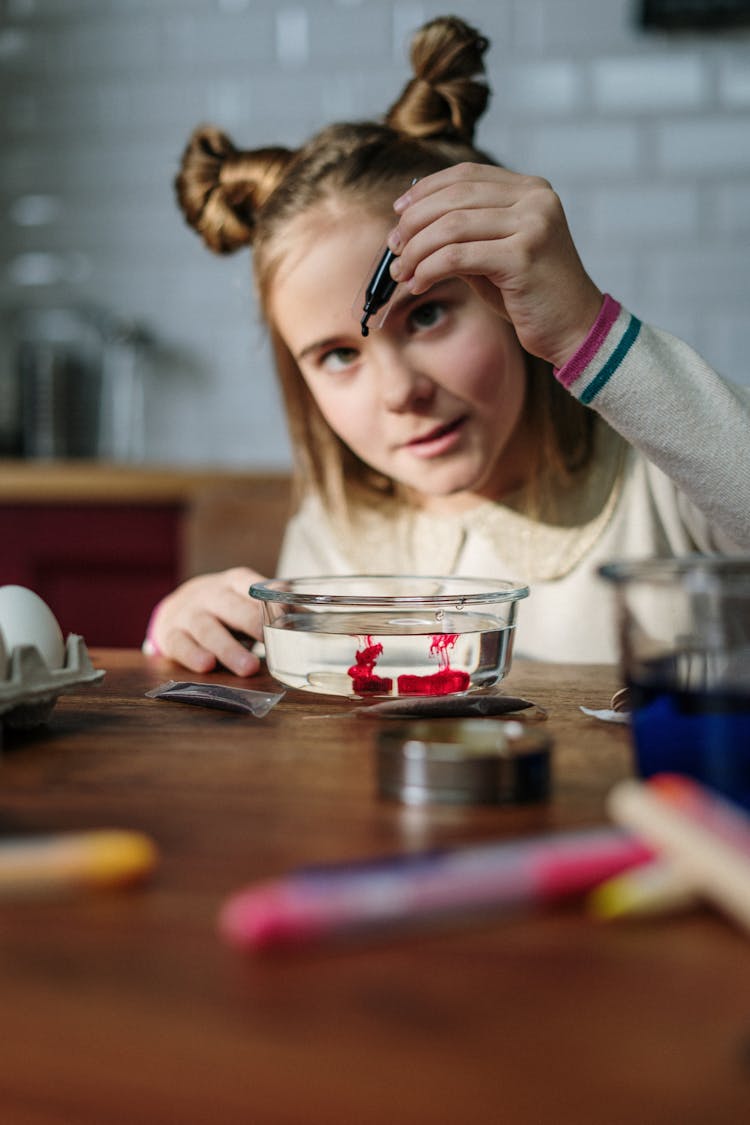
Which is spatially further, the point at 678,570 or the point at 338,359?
the point at 338,359

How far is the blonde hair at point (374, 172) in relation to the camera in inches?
53.7

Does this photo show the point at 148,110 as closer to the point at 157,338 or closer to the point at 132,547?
the point at 157,338

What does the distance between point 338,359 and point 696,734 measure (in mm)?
958

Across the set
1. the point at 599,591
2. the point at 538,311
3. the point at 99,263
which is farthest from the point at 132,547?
the point at 538,311

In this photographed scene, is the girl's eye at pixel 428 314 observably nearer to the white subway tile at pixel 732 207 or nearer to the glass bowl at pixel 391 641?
the glass bowl at pixel 391 641

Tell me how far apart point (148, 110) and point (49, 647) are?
95.6 inches

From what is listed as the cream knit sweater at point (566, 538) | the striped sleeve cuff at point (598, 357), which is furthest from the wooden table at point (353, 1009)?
the cream knit sweater at point (566, 538)

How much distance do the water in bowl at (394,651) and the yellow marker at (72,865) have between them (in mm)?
357

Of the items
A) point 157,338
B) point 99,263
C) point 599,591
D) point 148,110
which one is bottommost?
point 599,591

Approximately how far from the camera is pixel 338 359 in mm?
1340

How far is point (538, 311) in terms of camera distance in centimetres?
97

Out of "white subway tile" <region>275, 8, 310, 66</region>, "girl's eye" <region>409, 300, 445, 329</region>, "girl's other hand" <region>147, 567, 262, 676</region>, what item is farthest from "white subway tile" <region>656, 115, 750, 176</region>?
"girl's other hand" <region>147, 567, 262, 676</region>

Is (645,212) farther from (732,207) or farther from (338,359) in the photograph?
(338,359)

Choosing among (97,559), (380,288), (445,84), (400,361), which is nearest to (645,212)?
(445,84)
